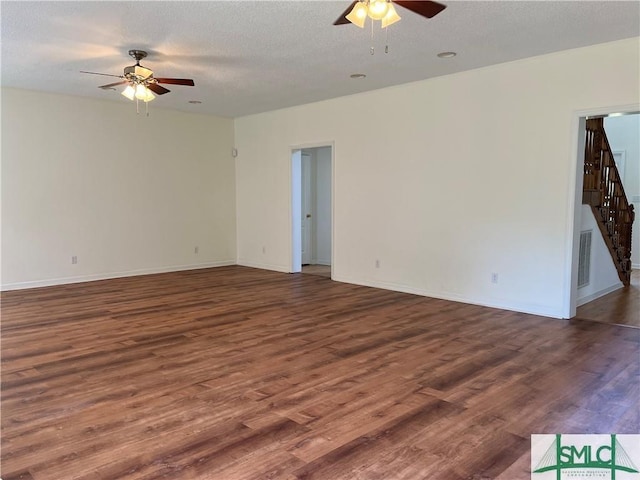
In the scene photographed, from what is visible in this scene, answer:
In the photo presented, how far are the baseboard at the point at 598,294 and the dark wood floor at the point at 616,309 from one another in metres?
0.05

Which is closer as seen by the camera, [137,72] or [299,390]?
[299,390]

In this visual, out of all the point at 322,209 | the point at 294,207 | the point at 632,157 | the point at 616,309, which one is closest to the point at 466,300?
the point at 616,309

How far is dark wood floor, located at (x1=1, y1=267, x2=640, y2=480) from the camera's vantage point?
2.15 metres

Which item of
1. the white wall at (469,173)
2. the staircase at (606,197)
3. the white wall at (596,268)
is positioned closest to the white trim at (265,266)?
the white wall at (469,173)

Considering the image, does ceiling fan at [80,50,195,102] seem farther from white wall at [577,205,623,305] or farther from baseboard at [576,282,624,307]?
baseboard at [576,282,624,307]

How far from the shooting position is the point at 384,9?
8.86 feet

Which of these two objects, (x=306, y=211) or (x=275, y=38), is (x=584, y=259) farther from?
(x=306, y=211)

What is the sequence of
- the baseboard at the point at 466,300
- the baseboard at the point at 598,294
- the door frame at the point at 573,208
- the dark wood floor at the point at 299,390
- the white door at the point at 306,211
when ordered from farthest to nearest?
the white door at the point at 306,211, the baseboard at the point at 598,294, the baseboard at the point at 466,300, the door frame at the point at 573,208, the dark wood floor at the point at 299,390

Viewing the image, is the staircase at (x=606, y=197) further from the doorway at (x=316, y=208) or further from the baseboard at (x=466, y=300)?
the doorway at (x=316, y=208)

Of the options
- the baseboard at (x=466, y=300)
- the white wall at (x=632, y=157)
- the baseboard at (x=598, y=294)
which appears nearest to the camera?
the baseboard at (x=466, y=300)

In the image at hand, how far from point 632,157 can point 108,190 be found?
8822 millimetres

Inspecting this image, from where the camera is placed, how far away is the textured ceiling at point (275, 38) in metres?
3.47

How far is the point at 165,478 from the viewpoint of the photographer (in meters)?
2.00

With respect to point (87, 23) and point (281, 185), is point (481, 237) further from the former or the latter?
point (87, 23)
